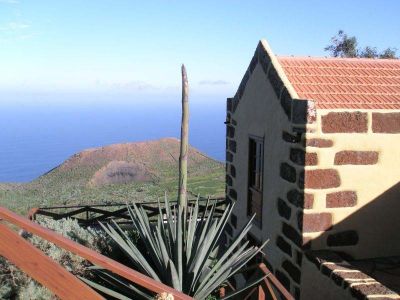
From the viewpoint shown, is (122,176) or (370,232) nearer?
(370,232)

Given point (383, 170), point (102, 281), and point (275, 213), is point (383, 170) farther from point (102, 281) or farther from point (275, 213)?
point (102, 281)

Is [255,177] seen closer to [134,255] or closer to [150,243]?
[150,243]

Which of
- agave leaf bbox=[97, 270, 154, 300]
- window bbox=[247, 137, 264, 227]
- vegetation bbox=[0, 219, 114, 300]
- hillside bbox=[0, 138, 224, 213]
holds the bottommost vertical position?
hillside bbox=[0, 138, 224, 213]

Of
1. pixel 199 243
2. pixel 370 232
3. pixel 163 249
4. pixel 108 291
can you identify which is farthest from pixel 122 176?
pixel 108 291

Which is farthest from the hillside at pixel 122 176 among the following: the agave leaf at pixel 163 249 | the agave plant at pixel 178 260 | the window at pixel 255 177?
the agave leaf at pixel 163 249

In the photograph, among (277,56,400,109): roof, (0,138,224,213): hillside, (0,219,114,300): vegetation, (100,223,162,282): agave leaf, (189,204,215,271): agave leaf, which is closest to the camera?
(0,219,114,300): vegetation

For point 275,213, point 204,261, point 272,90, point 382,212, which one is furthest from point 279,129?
point 204,261

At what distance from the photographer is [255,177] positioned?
6.62 m

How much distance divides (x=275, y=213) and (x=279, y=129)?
1175 millimetres

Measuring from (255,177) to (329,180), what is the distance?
6.19 feet

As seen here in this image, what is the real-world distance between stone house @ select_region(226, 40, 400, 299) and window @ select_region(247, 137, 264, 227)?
0.21m

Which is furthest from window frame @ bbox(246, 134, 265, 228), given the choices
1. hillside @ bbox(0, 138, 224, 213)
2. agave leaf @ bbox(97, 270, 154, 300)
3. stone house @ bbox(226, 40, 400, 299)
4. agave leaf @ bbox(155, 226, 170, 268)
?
hillside @ bbox(0, 138, 224, 213)

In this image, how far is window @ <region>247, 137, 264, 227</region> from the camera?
20.6 feet

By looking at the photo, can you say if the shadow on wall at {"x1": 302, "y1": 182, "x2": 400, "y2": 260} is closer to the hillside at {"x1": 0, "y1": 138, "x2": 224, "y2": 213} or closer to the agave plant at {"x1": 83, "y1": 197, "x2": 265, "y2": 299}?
the agave plant at {"x1": 83, "y1": 197, "x2": 265, "y2": 299}
